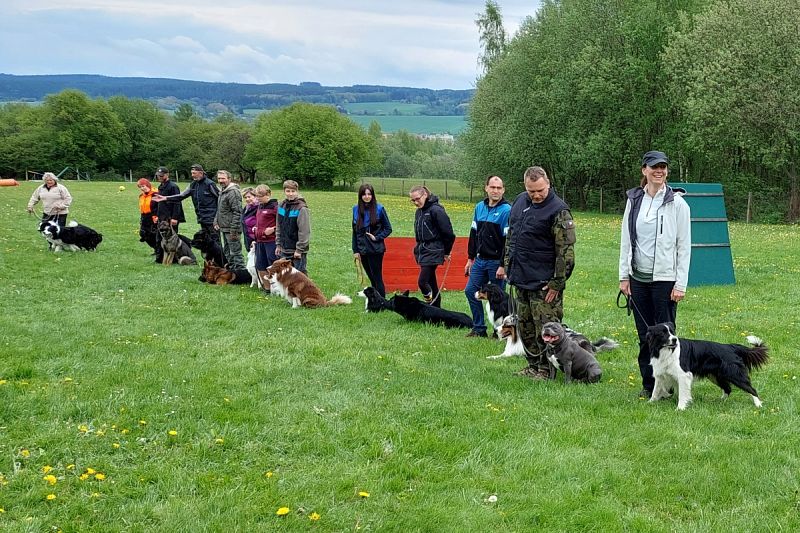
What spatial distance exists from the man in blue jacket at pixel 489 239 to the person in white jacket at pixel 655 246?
1946 mm

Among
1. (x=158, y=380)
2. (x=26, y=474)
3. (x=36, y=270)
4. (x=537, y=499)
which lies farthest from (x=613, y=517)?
(x=36, y=270)

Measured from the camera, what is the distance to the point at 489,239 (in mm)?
8633

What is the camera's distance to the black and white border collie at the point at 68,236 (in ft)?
54.1

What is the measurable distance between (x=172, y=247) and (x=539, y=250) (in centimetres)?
1078

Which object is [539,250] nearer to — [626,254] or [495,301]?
[626,254]

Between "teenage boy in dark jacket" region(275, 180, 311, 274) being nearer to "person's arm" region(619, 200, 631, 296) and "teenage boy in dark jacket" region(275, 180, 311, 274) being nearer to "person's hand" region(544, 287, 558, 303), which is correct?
"person's hand" region(544, 287, 558, 303)

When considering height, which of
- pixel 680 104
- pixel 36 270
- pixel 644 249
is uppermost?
pixel 680 104

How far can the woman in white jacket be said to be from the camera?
16641mm

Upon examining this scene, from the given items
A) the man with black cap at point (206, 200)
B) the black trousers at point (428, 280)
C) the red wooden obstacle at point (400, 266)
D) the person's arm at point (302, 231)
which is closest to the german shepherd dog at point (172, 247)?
the man with black cap at point (206, 200)

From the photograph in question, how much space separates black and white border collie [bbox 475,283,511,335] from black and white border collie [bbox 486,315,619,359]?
0.37ft

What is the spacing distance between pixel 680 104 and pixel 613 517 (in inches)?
1266

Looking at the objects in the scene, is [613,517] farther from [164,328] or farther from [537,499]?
[164,328]

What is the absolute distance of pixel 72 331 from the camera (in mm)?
8891

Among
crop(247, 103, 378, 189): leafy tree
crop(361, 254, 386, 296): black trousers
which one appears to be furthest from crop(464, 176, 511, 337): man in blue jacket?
crop(247, 103, 378, 189): leafy tree
